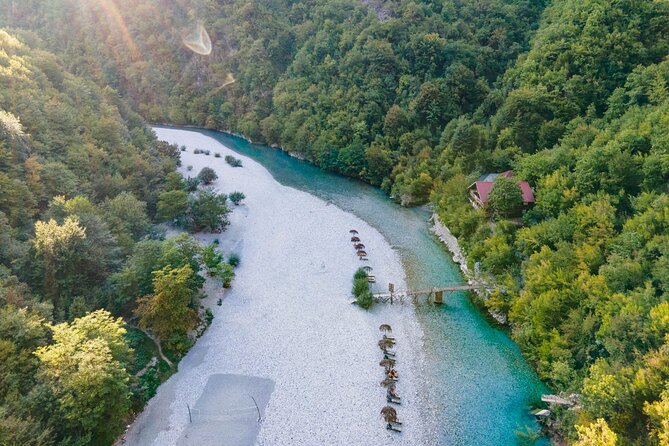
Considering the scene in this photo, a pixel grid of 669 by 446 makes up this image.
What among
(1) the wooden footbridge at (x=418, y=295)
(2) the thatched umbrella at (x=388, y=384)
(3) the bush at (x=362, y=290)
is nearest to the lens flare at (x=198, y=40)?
(3) the bush at (x=362, y=290)

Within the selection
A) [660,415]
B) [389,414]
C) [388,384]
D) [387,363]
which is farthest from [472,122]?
[660,415]

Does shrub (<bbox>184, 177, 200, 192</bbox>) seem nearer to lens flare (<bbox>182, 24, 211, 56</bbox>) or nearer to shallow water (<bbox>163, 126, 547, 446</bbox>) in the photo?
shallow water (<bbox>163, 126, 547, 446</bbox>)

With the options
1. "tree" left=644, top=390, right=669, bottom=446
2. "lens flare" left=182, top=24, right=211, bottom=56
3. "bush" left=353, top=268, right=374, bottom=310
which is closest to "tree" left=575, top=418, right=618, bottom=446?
"tree" left=644, top=390, right=669, bottom=446

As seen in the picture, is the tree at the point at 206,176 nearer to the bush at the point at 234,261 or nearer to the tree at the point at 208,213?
the tree at the point at 208,213

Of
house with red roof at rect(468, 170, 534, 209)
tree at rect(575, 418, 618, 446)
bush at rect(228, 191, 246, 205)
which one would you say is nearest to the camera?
tree at rect(575, 418, 618, 446)

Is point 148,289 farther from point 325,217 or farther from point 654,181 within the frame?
point 654,181
